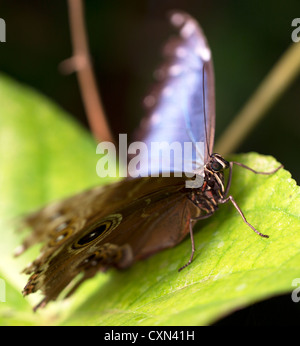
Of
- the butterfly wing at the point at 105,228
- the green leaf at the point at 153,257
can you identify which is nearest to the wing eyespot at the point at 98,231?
the butterfly wing at the point at 105,228

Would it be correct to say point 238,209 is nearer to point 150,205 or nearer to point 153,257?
point 150,205

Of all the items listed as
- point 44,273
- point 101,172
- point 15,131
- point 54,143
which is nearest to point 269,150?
point 101,172

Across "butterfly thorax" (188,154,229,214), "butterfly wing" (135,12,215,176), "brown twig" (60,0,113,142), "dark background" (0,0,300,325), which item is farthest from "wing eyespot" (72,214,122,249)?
"dark background" (0,0,300,325)

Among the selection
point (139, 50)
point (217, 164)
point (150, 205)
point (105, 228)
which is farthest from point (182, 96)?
point (139, 50)

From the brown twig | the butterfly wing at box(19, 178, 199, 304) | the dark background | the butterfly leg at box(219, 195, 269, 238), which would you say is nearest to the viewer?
the butterfly wing at box(19, 178, 199, 304)

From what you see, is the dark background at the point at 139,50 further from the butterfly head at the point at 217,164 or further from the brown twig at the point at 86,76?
the butterfly head at the point at 217,164

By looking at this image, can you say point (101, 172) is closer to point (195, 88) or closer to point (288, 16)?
point (195, 88)

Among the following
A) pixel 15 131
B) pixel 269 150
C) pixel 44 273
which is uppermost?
pixel 15 131

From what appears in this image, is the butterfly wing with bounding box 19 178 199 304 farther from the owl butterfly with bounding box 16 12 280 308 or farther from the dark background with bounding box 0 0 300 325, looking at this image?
the dark background with bounding box 0 0 300 325
